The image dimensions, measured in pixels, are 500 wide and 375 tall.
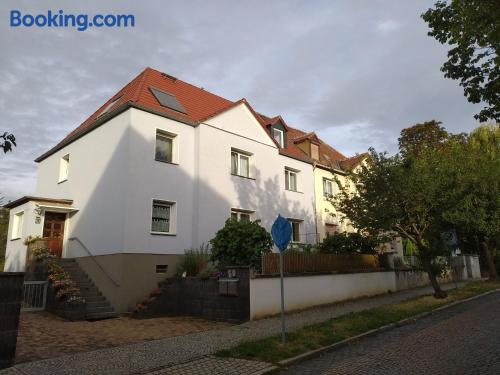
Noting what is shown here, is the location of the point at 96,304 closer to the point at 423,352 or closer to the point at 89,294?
the point at 89,294

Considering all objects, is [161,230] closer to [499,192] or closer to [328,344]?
[328,344]

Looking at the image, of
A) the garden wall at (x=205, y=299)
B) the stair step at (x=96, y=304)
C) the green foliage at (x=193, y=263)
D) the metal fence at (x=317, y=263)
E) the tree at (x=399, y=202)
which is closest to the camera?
the garden wall at (x=205, y=299)

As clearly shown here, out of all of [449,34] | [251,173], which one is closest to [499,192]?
[251,173]

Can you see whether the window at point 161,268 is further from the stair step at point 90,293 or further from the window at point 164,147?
the window at point 164,147

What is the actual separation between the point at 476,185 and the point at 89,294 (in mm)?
18909

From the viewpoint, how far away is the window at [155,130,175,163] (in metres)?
16.3

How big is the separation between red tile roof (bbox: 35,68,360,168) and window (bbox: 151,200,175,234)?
3.72 metres

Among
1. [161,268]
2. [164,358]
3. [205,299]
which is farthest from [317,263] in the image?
[164,358]

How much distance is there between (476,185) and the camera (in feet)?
66.8

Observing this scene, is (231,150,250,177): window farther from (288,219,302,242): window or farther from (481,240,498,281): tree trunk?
(481,240,498,281): tree trunk

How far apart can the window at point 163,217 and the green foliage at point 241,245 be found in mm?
2930

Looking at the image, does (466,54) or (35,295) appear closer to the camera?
(466,54)

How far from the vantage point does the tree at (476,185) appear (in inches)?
617

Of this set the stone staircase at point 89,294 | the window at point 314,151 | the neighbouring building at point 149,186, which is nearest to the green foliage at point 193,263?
the neighbouring building at point 149,186
